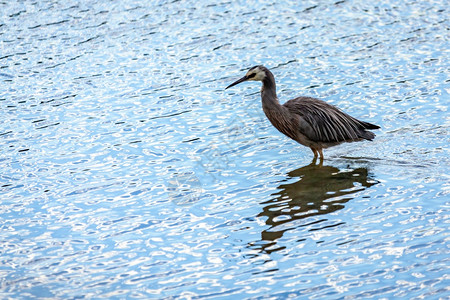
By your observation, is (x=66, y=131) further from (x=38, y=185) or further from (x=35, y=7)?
(x=35, y=7)

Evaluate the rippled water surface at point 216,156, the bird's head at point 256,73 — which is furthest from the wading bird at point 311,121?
the rippled water surface at point 216,156

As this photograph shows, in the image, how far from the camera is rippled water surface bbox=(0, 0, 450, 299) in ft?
27.8

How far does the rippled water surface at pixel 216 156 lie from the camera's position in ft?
27.8

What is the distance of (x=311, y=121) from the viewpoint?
12.0 meters

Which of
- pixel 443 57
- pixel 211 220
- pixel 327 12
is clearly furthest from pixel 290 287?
pixel 327 12

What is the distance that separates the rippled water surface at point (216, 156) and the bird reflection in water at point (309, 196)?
0.11ft

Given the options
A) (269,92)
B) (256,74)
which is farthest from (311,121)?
(256,74)

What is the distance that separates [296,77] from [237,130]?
2.82 meters

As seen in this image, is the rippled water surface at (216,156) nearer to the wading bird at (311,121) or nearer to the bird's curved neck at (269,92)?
the wading bird at (311,121)

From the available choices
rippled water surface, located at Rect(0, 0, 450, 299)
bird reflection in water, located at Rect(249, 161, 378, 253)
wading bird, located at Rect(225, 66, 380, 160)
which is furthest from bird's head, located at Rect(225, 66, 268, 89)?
bird reflection in water, located at Rect(249, 161, 378, 253)

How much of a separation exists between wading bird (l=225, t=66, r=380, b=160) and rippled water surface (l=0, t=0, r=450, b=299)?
15.5 inches

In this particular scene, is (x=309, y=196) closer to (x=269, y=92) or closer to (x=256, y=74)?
(x=269, y=92)

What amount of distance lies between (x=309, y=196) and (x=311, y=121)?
179 cm

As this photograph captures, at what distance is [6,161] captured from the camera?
39.9 feet
